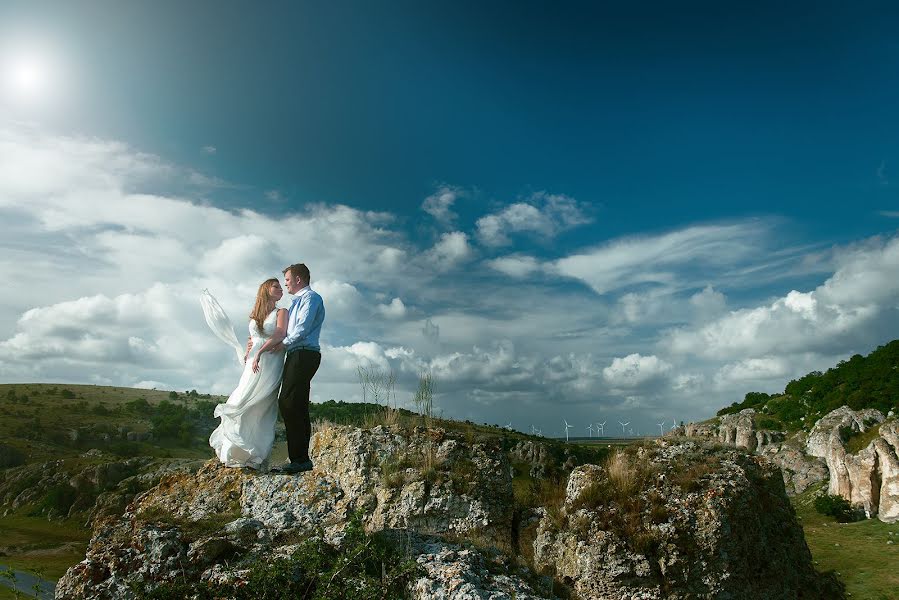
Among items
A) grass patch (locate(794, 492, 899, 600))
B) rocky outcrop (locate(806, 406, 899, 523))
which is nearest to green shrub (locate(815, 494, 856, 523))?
grass patch (locate(794, 492, 899, 600))

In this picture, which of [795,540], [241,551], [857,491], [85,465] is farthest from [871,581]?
[85,465]

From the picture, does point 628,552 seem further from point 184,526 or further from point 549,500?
point 184,526

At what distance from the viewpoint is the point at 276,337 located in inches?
466

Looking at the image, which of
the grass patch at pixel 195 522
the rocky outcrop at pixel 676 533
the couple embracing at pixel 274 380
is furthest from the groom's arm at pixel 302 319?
the rocky outcrop at pixel 676 533

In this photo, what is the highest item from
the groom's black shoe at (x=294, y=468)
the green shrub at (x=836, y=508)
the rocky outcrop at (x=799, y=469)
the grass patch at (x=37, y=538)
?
the groom's black shoe at (x=294, y=468)

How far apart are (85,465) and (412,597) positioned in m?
145

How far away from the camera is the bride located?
38.6 ft

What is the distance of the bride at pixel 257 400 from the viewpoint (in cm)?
1177

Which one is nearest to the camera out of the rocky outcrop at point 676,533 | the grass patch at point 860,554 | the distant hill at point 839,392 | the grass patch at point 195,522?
the grass patch at point 195,522

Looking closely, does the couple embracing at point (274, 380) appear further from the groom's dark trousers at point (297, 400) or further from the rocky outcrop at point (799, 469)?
the rocky outcrop at point (799, 469)

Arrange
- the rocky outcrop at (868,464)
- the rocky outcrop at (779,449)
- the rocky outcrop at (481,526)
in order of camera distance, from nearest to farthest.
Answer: the rocky outcrop at (481,526), the rocky outcrop at (868,464), the rocky outcrop at (779,449)

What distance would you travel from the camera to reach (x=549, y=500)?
9.80 m

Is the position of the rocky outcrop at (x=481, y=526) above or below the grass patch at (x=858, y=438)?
above

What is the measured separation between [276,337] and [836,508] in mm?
92510
